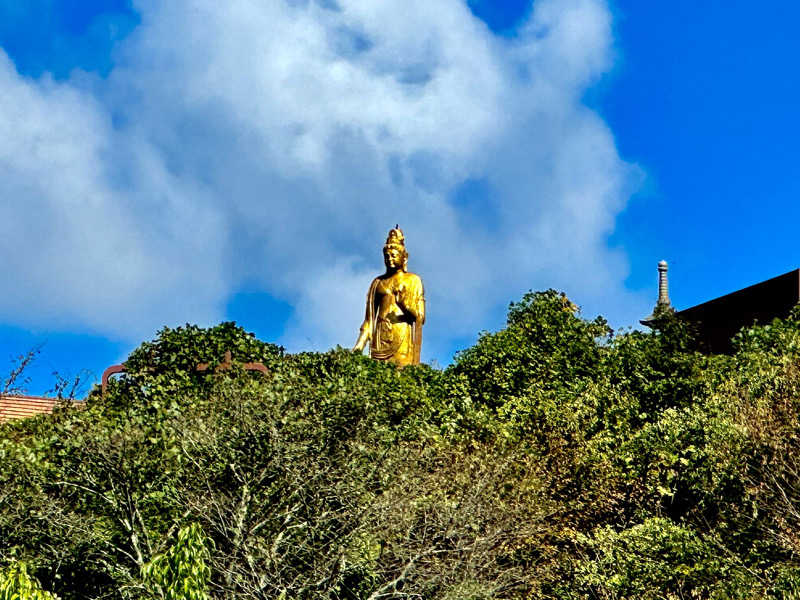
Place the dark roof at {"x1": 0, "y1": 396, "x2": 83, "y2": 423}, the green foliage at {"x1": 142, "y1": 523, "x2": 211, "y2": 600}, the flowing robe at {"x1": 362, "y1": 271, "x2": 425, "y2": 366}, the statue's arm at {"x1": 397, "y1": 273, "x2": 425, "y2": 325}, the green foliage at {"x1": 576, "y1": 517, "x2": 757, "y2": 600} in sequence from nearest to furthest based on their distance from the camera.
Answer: the green foliage at {"x1": 142, "y1": 523, "x2": 211, "y2": 600} < the green foliage at {"x1": 576, "y1": 517, "x2": 757, "y2": 600} < the flowing robe at {"x1": 362, "y1": 271, "x2": 425, "y2": 366} < the statue's arm at {"x1": 397, "y1": 273, "x2": 425, "y2": 325} < the dark roof at {"x1": 0, "y1": 396, "x2": 83, "y2": 423}

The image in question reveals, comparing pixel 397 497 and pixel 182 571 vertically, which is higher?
pixel 397 497

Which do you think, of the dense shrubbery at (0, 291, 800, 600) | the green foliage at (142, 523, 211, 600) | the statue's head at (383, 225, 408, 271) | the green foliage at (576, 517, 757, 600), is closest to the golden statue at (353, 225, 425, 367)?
the statue's head at (383, 225, 408, 271)

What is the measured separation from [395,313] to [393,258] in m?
1.54

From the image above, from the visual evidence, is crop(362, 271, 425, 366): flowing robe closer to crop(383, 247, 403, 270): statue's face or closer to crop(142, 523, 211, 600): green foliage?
crop(383, 247, 403, 270): statue's face

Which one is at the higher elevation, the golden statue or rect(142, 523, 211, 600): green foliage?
the golden statue

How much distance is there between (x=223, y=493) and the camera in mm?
17875

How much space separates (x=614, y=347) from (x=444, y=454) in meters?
9.20

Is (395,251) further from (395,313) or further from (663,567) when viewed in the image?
(663,567)

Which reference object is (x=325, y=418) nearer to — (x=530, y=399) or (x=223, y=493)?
(x=223, y=493)

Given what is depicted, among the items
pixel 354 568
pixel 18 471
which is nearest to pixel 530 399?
pixel 354 568

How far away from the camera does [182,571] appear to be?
543 inches

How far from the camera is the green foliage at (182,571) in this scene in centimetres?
1371

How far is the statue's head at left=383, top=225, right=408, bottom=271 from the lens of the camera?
3341 centimetres

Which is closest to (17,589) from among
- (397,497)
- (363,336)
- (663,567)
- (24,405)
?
(397,497)
